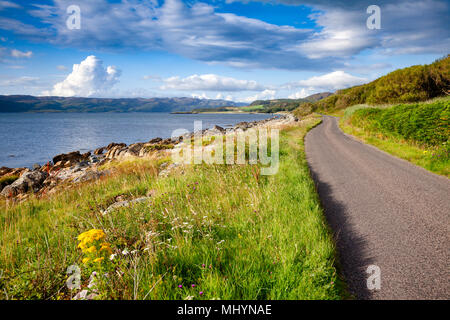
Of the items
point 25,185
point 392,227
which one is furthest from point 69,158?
point 392,227

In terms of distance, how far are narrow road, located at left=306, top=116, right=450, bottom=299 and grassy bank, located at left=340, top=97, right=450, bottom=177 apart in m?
1.18

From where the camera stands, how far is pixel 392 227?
5637 millimetres

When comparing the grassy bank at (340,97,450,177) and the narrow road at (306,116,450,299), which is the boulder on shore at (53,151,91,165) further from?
the grassy bank at (340,97,450,177)

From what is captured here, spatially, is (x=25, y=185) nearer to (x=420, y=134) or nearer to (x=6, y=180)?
(x=6, y=180)

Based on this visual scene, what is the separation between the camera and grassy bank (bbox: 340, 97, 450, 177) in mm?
10991

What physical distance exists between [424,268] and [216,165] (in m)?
7.52

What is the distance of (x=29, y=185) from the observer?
16141 mm

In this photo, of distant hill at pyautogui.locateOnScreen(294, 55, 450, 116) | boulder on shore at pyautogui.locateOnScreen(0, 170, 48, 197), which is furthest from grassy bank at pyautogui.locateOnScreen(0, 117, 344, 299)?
distant hill at pyautogui.locateOnScreen(294, 55, 450, 116)

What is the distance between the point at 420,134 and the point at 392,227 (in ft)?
38.8

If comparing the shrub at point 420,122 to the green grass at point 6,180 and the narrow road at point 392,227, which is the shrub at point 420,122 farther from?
the green grass at point 6,180
